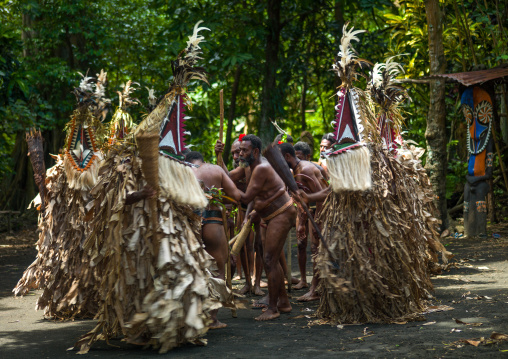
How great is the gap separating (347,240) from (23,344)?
325 cm

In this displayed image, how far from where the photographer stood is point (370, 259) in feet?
19.3

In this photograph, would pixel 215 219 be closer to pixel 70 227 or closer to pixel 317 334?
pixel 317 334

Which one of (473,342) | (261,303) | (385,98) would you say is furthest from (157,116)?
(473,342)

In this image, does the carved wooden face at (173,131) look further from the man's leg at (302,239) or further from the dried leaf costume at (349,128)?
the man's leg at (302,239)

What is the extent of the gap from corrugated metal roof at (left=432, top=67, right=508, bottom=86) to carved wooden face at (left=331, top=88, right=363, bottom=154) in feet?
19.6

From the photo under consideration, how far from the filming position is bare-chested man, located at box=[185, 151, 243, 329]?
6.18 m

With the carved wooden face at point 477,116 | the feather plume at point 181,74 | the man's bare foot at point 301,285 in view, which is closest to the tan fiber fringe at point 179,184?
the feather plume at point 181,74

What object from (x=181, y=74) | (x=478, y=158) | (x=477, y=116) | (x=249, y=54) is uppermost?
(x=249, y=54)

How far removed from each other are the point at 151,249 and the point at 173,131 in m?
1.14

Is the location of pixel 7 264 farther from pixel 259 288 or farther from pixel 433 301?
pixel 433 301

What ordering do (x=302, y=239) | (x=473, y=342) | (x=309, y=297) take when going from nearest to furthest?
(x=473, y=342) < (x=309, y=297) < (x=302, y=239)

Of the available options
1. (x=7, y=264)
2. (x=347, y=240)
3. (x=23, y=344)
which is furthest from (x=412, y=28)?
(x=23, y=344)

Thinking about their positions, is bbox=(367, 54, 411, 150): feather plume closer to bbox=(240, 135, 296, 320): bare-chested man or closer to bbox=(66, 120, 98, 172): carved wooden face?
bbox=(240, 135, 296, 320): bare-chested man

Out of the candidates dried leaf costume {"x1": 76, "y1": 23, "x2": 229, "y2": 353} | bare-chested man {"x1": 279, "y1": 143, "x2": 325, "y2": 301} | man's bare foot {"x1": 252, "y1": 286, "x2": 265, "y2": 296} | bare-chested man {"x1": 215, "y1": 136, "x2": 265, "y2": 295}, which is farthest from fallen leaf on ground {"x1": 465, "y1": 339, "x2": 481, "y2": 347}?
man's bare foot {"x1": 252, "y1": 286, "x2": 265, "y2": 296}
